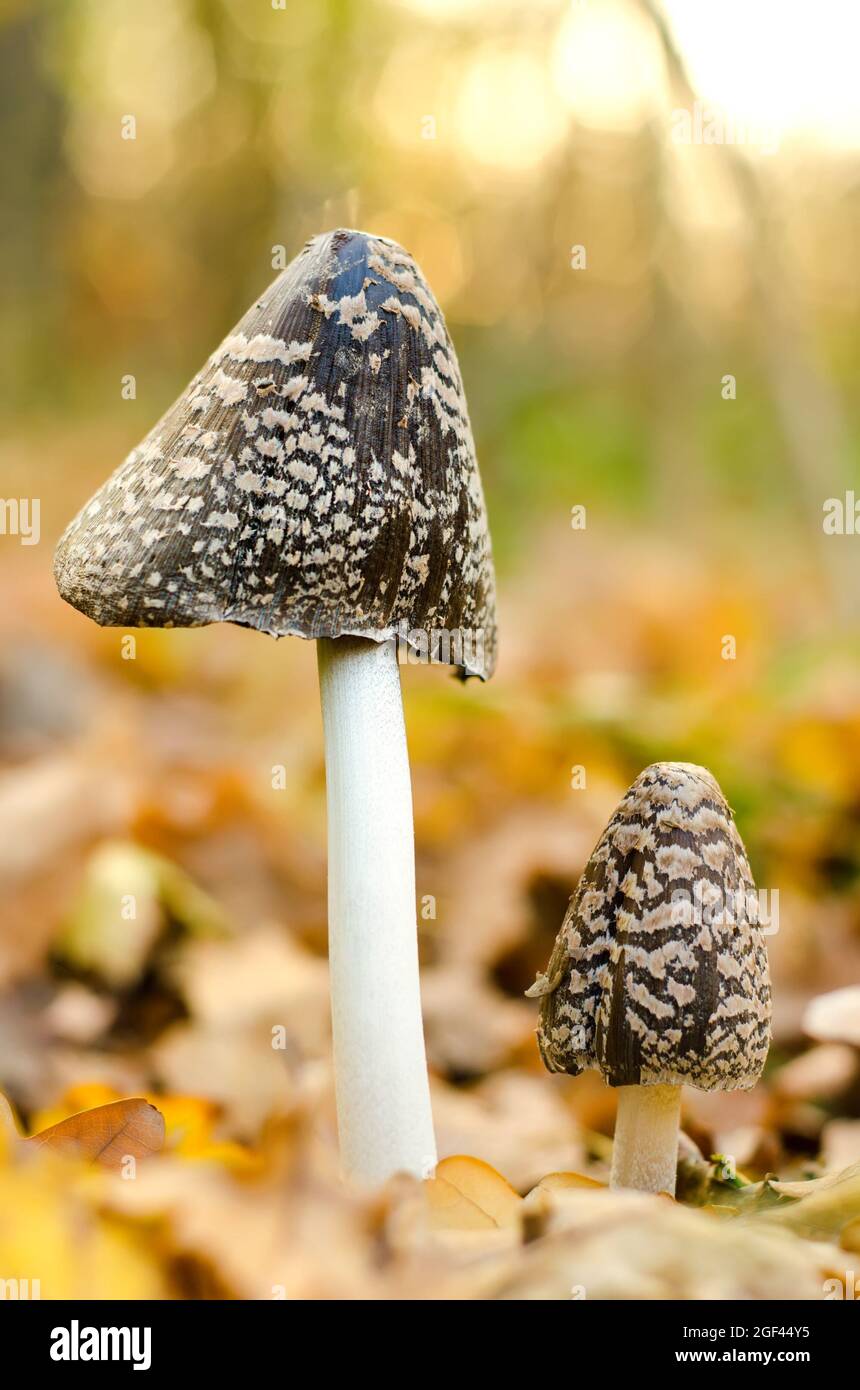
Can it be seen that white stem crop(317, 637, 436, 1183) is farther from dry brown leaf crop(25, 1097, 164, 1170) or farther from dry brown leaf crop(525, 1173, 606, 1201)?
dry brown leaf crop(25, 1097, 164, 1170)

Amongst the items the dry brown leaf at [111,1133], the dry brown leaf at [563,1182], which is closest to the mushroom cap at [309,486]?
the dry brown leaf at [111,1133]

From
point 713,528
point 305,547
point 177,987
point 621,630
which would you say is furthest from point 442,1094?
point 713,528

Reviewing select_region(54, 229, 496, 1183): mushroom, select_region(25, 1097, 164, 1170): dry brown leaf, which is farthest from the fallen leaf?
select_region(25, 1097, 164, 1170): dry brown leaf

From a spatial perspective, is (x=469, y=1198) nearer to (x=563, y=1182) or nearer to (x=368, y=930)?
(x=563, y=1182)

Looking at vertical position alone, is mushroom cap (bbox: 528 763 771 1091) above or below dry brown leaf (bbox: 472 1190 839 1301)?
above

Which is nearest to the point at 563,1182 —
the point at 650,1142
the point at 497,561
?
the point at 650,1142
